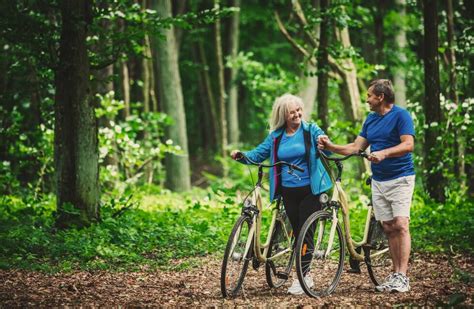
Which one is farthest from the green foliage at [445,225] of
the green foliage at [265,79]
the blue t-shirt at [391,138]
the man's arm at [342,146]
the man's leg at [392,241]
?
the green foliage at [265,79]

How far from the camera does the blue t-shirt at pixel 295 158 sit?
7.25 meters

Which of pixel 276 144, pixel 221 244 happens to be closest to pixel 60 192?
pixel 221 244

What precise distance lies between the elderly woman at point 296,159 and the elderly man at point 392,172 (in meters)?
0.23

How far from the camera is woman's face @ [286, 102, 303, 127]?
23.8 ft

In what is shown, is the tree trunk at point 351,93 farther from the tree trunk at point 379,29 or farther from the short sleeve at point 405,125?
the short sleeve at point 405,125

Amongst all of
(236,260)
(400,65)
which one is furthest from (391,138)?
(400,65)

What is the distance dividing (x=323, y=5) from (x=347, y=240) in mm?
7379

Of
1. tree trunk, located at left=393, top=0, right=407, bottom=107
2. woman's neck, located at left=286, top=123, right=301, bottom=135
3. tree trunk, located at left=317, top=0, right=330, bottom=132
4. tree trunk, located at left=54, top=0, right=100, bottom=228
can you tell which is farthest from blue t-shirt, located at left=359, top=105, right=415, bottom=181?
tree trunk, located at left=393, top=0, right=407, bottom=107

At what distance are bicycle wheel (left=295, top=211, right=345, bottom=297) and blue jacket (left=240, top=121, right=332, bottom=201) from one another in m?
0.33

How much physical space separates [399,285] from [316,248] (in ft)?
3.14

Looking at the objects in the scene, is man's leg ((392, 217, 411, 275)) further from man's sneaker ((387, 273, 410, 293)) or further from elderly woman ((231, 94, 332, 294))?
elderly woman ((231, 94, 332, 294))

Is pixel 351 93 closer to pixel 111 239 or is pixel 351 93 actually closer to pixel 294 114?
pixel 111 239

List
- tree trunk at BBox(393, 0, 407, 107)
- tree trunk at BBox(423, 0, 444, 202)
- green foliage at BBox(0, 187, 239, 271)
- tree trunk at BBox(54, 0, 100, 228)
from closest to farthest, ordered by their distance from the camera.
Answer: green foliage at BBox(0, 187, 239, 271) < tree trunk at BBox(54, 0, 100, 228) < tree trunk at BBox(423, 0, 444, 202) < tree trunk at BBox(393, 0, 407, 107)

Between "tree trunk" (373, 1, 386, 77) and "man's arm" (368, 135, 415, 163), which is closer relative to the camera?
"man's arm" (368, 135, 415, 163)
